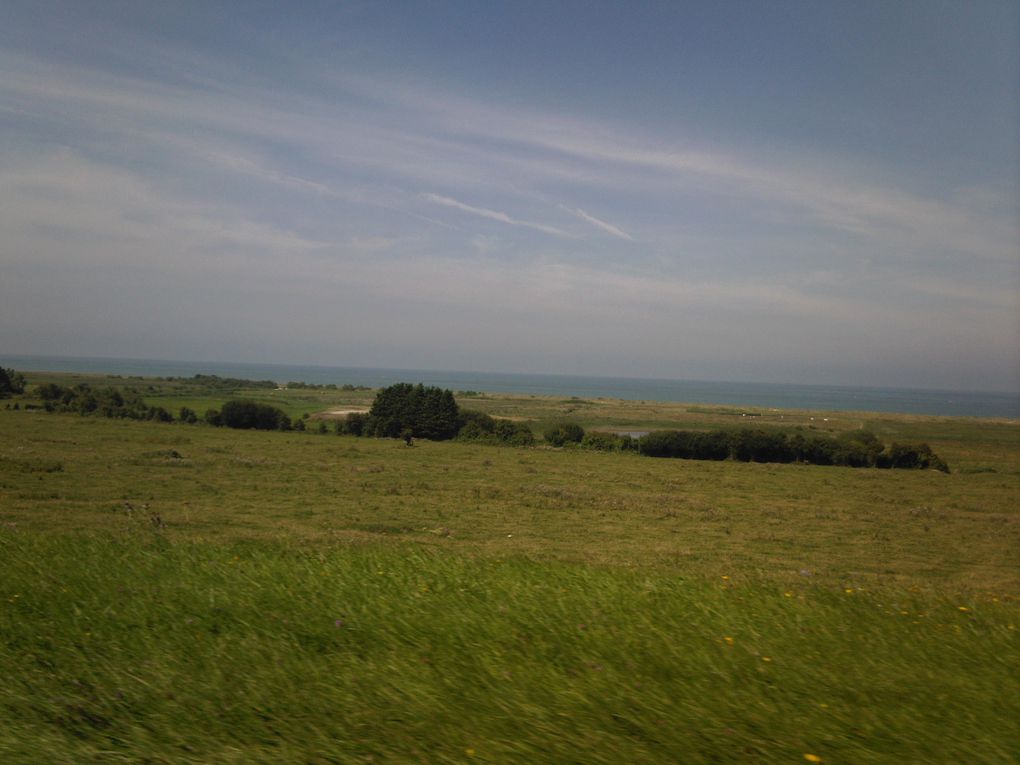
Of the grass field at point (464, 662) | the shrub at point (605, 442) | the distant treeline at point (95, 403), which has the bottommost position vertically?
the shrub at point (605, 442)

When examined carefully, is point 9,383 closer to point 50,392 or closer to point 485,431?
point 50,392

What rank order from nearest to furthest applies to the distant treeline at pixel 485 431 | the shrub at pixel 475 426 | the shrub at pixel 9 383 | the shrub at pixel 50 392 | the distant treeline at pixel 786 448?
the distant treeline at pixel 786 448
the shrub at pixel 9 383
the distant treeline at pixel 485 431
the shrub at pixel 50 392
the shrub at pixel 475 426

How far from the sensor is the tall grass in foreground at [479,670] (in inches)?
105

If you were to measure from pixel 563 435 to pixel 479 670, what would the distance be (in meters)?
36.8

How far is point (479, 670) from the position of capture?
333 cm

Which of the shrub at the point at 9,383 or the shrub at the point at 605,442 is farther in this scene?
the shrub at the point at 605,442

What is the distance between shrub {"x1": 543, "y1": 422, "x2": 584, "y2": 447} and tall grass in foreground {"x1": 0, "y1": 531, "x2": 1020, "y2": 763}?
1355 inches

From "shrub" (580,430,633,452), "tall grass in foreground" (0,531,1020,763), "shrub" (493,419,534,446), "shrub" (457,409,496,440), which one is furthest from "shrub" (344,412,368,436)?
"tall grass in foreground" (0,531,1020,763)

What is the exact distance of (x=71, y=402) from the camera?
36031 mm

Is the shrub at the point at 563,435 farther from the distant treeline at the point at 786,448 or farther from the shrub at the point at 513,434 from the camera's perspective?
the distant treeline at the point at 786,448

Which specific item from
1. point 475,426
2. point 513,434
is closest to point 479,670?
point 513,434

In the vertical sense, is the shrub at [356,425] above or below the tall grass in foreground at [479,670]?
below

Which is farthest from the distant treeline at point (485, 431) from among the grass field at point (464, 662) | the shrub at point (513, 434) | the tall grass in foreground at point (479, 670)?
the tall grass in foreground at point (479, 670)

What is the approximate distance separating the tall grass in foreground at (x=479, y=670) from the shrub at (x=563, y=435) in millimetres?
34411
